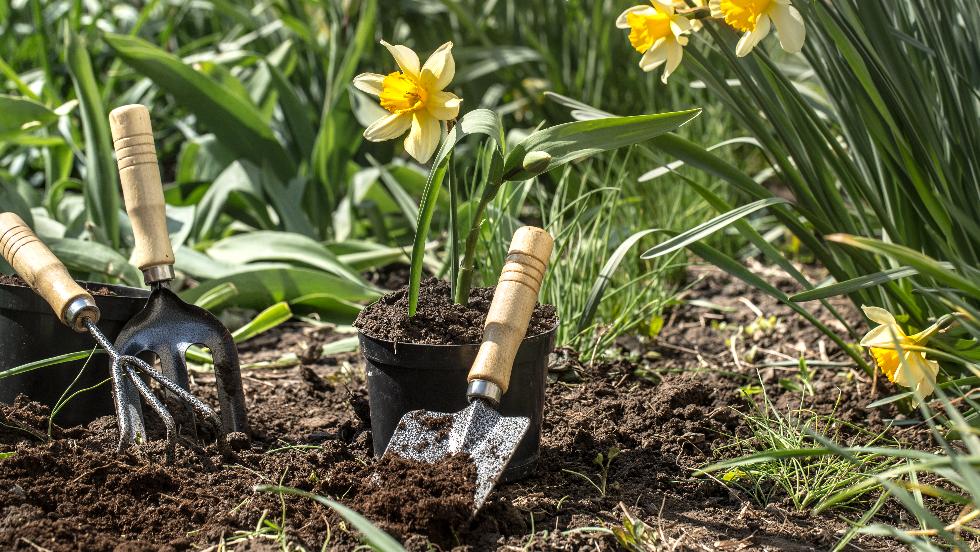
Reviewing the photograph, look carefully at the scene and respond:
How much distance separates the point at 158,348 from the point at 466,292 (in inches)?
20.2

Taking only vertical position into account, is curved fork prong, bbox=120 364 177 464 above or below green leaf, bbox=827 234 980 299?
below

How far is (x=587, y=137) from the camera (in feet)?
4.77

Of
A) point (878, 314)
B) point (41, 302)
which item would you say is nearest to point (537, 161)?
point (878, 314)

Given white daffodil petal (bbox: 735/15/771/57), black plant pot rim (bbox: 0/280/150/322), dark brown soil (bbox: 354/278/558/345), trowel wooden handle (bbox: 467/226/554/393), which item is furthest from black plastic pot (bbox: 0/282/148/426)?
white daffodil petal (bbox: 735/15/771/57)

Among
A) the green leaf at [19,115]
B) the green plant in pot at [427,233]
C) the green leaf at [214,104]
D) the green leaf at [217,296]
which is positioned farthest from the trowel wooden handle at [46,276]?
the green leaf at [214,104]

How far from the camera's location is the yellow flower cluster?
4.66 ft

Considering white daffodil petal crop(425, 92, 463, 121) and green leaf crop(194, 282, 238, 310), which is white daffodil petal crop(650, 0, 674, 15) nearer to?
white daffodil petal crop(425, 92, 463, 121)

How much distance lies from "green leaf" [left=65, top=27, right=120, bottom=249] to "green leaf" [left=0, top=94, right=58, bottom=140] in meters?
0.10

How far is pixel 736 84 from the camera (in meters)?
1.96

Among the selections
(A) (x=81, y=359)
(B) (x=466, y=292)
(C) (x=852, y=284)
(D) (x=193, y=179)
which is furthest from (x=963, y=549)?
(D) (x=193, y=179)

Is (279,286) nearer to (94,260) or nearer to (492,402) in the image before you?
(94,260)

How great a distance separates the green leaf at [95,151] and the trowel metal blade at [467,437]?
1284 mm

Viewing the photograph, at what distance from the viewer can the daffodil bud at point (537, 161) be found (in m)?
1.37

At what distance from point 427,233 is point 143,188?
49cm
